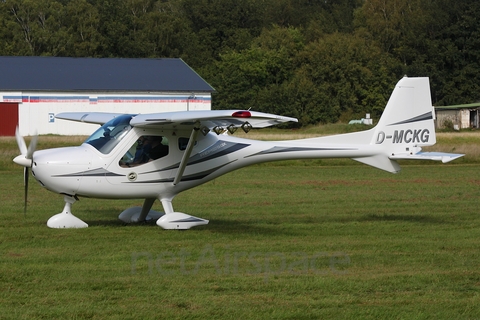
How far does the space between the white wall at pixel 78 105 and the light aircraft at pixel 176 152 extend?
123ft

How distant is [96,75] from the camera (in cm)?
5428

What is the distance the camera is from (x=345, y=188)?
2092 centimetres

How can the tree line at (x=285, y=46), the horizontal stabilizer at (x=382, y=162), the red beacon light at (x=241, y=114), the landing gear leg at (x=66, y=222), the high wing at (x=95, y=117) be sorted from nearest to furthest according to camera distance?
the red beacon light at (x=241, y=114)
the landing gear leg at (x=66, y=222)
the horizontal stabilizer at (x=382, y=162)
the high wing at (x=95, y=117)
the tree line at (x=285, y=46)

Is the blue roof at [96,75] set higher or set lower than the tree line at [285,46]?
lower

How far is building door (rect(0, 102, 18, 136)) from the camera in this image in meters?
49.4

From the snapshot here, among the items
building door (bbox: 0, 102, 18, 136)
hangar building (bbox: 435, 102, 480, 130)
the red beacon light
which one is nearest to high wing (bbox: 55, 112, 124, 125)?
the red beacon light

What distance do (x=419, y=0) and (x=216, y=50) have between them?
2434cm

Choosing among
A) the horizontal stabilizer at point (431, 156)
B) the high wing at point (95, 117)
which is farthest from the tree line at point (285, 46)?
the horizontal stabilizer at point (431, 156)

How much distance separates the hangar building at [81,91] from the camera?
5038cm

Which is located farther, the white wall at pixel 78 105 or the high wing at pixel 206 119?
the white wall at pixel 78 105

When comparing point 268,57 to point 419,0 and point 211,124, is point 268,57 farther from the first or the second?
point 211,124

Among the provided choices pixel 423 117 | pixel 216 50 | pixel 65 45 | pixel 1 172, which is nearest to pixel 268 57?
pixel 216 50

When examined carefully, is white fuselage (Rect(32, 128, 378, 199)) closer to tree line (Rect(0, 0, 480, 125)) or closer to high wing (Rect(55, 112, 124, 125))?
high wing (Rect(55, 112, 124, 125))

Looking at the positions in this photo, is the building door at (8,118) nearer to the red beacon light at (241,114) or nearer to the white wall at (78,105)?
the white wall at (78,105)
